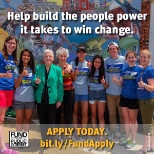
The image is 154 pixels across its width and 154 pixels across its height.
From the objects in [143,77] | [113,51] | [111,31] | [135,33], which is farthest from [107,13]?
[143,77]

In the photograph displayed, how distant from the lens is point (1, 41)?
225 inches

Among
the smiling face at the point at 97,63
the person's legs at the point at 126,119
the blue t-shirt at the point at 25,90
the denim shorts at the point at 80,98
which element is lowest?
the person's legs at the point at 126,119

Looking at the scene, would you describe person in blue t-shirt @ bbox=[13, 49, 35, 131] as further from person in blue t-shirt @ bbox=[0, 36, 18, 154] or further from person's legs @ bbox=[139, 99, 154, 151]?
person's legs @ bbox=[139, 99, 154, 151]

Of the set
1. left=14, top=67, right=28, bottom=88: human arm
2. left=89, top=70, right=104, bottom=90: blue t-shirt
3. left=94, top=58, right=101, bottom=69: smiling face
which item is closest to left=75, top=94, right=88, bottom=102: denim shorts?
left=89, top=70, right=104, bottom=90: blue t-shirt

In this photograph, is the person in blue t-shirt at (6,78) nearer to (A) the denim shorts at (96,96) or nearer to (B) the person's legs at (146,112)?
(A) the denim shorts at (96,96)

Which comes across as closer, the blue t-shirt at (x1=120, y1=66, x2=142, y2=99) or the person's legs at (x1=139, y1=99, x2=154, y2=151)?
the person's legs at (x1=139, y1=99, x2=154, y2=151)

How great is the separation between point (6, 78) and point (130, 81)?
189cm

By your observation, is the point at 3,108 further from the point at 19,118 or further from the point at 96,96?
the point at 96,96

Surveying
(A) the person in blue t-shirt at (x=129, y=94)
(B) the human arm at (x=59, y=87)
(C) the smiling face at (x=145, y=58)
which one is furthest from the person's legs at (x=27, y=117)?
(C) the smiling face at (x=145, y=58)

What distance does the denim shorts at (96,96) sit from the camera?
14.1 feet

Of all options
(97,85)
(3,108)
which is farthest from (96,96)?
(3,108)

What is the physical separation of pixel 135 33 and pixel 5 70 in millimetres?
2945

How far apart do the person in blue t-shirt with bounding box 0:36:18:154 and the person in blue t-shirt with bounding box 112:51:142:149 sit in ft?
5.34

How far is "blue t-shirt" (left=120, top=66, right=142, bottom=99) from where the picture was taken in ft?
12.9
